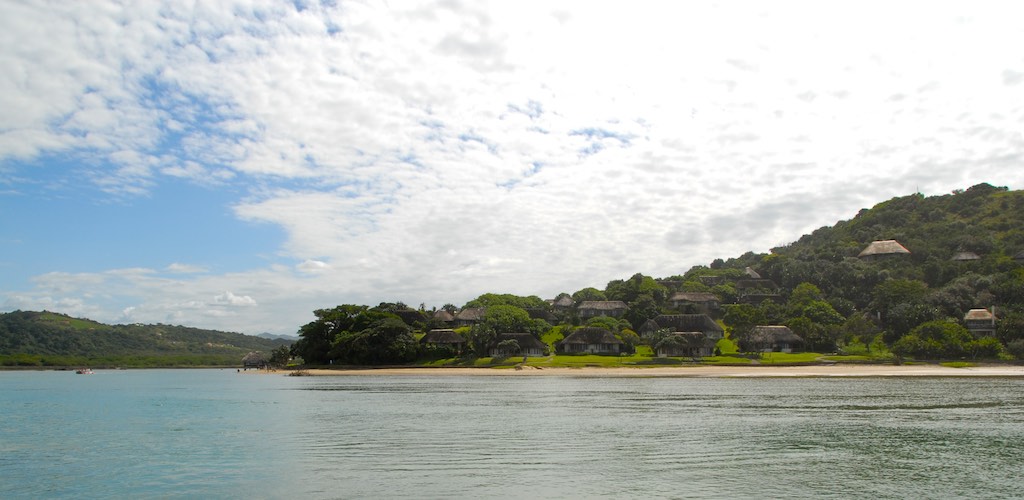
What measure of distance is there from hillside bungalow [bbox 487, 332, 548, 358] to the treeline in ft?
4.80

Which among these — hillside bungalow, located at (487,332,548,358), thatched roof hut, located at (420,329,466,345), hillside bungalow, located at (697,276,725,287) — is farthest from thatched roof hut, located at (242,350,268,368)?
hillside bungalow, located at (697,276,725,287)

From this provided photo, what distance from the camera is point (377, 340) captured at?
94.9 m

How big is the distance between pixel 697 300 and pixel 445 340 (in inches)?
1842

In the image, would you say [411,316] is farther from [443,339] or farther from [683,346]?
[683,346]

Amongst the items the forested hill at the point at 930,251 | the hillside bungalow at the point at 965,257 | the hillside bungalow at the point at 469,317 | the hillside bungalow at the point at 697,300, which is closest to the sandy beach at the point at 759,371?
the forested hill at the point at 930,251

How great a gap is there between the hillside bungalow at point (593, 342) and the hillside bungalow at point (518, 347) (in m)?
4.15

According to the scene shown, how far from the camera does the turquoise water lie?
66.7 ft

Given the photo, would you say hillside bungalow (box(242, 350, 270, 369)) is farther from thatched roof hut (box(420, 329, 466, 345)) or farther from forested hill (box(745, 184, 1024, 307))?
forested hill (box(745, 184, 1024, 307))

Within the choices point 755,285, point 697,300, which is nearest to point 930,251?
point 755,285

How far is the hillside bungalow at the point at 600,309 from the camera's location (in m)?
118

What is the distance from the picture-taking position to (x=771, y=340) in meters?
91.5

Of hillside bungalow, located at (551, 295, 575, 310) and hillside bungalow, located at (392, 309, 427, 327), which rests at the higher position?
hillside bungalow, located at (551, 295, 575, 310)

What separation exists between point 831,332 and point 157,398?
8065 centimetres

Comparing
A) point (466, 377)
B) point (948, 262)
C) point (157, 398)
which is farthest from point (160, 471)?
point (948, 262)
